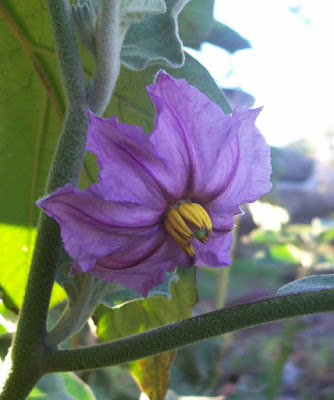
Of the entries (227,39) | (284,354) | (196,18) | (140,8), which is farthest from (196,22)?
(284,354)

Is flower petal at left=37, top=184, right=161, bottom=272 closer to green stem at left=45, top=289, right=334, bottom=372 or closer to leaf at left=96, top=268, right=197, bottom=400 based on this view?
green stem at left=45, top=289, right=334, bottom=372

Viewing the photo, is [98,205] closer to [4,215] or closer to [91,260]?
[91,260]

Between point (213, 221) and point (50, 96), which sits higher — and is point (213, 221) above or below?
below

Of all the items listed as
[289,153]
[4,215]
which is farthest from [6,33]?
[289,153]

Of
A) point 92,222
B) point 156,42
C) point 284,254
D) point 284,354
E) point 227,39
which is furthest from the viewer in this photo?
point 284,254

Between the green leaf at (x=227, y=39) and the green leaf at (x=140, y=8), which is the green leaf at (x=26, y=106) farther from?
the green leaf at (x=227, y=39)

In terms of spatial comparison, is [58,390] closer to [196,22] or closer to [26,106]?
[26,106]

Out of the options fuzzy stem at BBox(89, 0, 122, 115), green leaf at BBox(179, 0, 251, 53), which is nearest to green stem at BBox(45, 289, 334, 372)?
fuzzy stem at BBox(89, 0, 122, 115)

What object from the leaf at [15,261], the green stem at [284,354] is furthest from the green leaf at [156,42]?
the green stem at [284,354]
